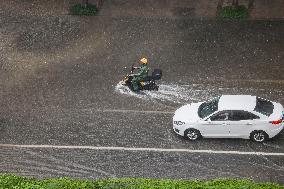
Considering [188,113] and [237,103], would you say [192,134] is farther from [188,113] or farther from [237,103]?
[237,103]

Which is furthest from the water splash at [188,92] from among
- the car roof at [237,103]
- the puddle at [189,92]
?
the car roof at [237,103]

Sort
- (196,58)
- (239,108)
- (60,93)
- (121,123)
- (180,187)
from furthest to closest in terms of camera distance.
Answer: (196,58) → (60,93) → (121,123) → (239,108) → (180,187)

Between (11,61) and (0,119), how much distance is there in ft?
15.7

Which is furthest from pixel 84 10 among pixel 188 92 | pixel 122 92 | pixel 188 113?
pixel 188 113

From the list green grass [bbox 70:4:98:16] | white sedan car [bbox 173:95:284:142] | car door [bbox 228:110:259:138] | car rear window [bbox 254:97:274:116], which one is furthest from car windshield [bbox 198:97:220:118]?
green grass [bbox 70:4:98:16]

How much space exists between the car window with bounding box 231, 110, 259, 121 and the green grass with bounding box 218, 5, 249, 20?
1030 centimetres

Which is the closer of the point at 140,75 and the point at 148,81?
the point at 140,75

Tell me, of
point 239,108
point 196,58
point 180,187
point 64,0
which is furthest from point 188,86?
point 64,0

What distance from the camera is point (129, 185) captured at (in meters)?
18.1

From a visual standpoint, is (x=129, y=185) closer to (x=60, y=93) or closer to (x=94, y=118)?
(x=94, y=118)

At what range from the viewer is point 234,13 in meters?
29.8

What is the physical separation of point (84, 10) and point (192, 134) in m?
12.8

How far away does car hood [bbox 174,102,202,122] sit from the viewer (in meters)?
21.2

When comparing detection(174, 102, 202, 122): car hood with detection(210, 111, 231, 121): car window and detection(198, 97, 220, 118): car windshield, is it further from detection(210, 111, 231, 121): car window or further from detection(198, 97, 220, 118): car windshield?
detection(210, 111, 231, 121): car window
